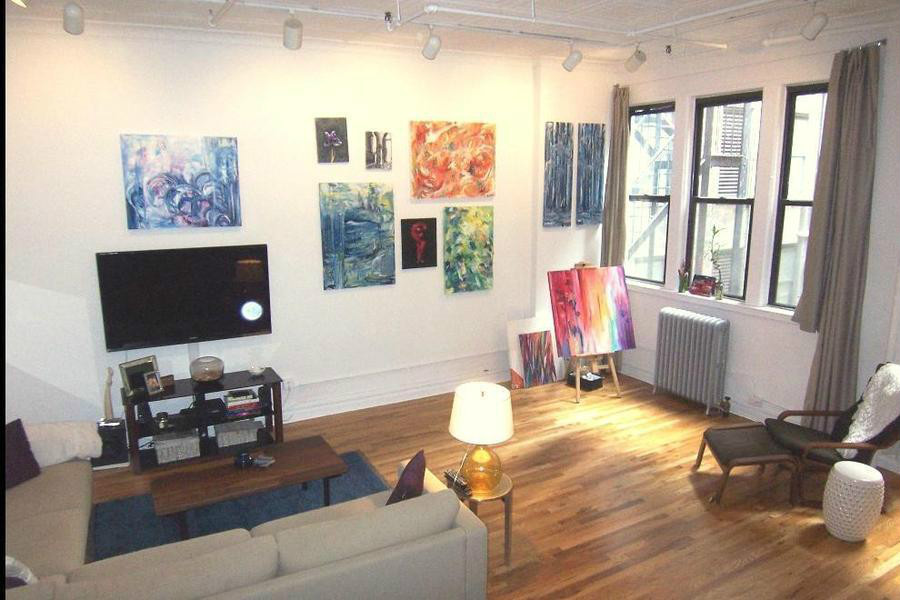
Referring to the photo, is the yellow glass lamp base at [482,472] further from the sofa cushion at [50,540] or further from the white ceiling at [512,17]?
the white ceiling at [512,17]

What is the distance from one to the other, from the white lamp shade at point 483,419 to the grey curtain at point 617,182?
4.03 m

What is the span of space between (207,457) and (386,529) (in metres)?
2.75

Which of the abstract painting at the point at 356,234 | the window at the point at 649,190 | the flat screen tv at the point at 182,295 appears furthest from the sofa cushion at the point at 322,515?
the window at the point at 649,190

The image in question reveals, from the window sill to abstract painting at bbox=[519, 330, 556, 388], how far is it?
1162mm

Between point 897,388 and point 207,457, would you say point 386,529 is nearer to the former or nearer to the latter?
point 207,457

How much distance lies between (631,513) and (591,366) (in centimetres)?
266

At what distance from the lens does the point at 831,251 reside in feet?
16.7

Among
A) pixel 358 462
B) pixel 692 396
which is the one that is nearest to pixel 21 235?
pixel 358 462

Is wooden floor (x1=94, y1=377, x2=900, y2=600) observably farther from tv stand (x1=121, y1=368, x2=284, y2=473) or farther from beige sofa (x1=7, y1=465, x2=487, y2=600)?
beige sofa (x1=7, y1=465, x2=487, y2=600)

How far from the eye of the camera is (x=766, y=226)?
5691 millimetres

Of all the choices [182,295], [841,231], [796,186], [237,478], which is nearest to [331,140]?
[182,295]

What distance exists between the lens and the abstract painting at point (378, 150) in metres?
5.85

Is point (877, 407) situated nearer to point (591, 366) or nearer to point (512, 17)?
point (591, 366)

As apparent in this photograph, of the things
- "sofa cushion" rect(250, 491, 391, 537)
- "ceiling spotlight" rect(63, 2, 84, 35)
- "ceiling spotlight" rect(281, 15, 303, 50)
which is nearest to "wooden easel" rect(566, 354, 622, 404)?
"sofa cushion" rect(250, 491, 391, 537)
